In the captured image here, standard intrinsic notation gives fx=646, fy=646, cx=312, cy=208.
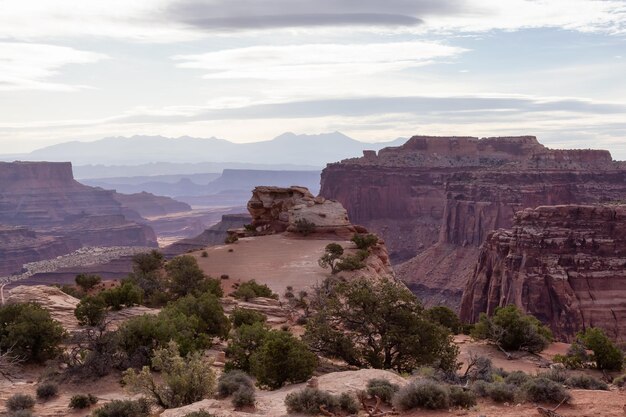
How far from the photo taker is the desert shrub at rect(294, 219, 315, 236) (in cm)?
5091

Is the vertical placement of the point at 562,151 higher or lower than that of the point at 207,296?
higher

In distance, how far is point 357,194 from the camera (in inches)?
4766

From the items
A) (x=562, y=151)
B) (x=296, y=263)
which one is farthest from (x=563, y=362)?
(x=562, y=151)

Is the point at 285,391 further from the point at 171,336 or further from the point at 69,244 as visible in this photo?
the point at 69,244

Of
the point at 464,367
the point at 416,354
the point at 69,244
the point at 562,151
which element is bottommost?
the point at 69,244

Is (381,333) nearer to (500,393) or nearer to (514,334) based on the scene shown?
(500,393)

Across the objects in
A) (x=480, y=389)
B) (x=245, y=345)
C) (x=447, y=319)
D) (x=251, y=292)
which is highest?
(x=480, y=389)

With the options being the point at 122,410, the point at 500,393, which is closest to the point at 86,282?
the point at 122,410

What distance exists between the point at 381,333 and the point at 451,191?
83.1m

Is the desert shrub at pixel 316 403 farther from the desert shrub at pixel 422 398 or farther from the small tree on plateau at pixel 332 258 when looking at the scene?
the small tree on plateau at pixel 332 258

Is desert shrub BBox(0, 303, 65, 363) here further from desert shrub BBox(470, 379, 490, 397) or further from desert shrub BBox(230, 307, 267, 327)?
desert shrub BBox(470, 379, 490, 397)

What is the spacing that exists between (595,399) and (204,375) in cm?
917

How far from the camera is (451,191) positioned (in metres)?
101

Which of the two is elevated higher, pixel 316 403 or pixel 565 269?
pixel 316 403
